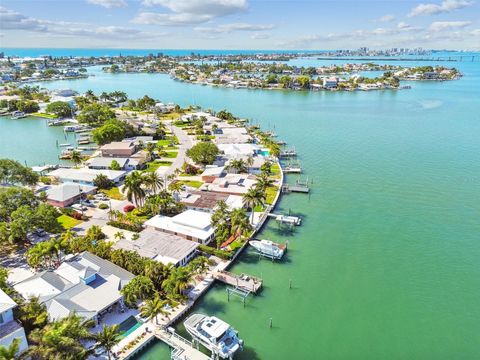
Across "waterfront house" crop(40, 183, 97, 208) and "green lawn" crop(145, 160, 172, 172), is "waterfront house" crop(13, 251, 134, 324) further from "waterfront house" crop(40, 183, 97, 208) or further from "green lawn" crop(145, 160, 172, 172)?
"green lawn" crop(145, 160, 172, 172)

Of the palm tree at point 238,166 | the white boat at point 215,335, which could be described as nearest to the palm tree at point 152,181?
the palm tree at point 238,166

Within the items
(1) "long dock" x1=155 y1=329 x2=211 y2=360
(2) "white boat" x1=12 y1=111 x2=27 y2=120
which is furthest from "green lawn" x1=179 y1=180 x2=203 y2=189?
(2) "white boat" x1=12 y1=111 x2=27 y2=120

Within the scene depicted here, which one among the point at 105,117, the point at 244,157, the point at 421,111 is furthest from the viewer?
the point at 421,111

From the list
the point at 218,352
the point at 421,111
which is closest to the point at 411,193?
the point at 218,352

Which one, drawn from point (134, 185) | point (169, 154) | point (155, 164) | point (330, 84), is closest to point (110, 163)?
point (155, 164)

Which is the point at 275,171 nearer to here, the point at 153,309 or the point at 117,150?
the point at 117,150

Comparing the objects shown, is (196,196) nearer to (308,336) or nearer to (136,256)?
(136,256)
